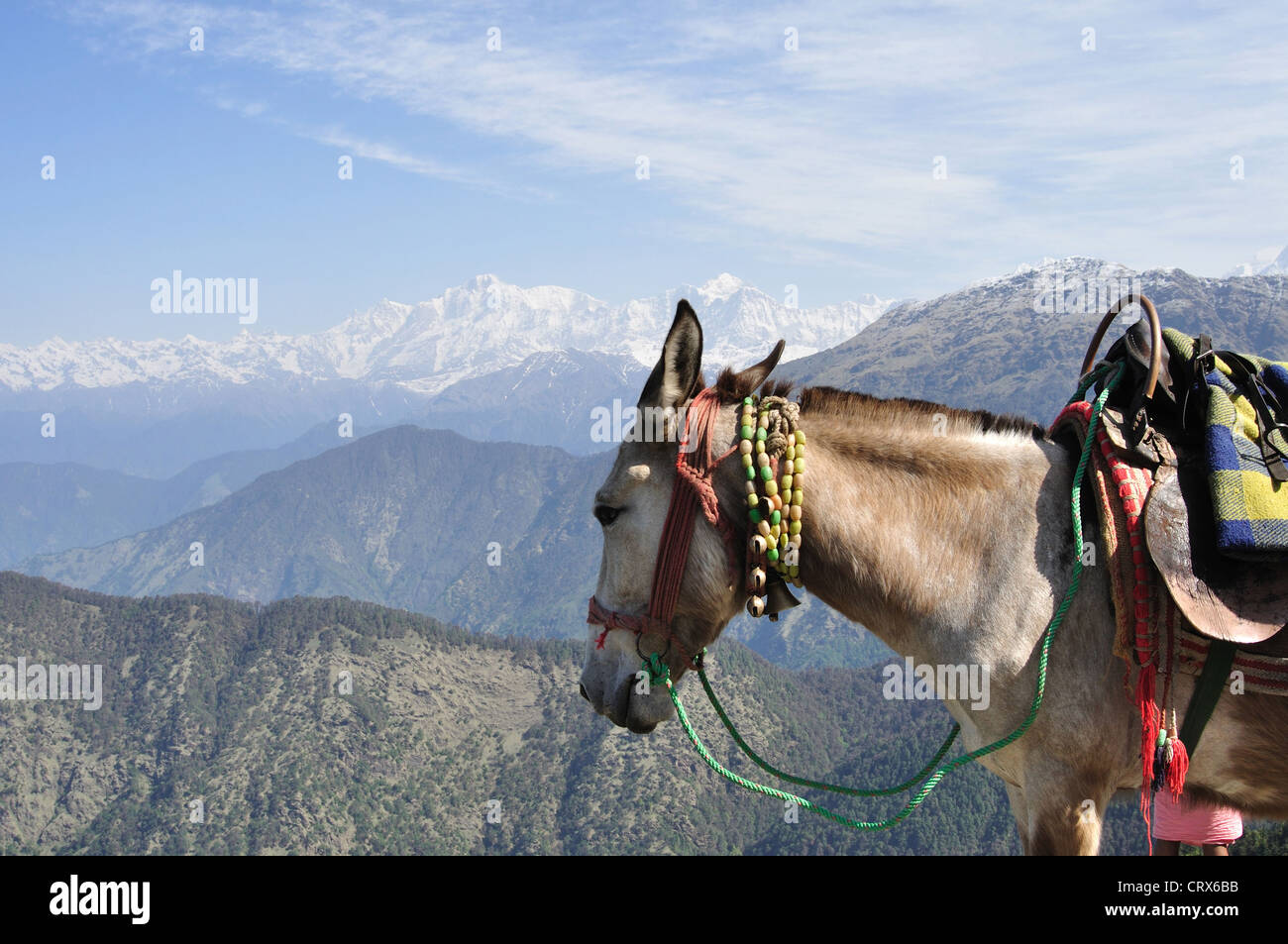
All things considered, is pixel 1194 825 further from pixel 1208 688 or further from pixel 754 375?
pixel 754 375

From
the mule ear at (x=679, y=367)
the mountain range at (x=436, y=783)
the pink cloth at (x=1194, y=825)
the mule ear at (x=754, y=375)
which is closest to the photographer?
the mule ear at (x=679, y=367)

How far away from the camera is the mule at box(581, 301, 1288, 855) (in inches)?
153

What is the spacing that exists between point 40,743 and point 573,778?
118 meters

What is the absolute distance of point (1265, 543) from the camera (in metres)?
3.72

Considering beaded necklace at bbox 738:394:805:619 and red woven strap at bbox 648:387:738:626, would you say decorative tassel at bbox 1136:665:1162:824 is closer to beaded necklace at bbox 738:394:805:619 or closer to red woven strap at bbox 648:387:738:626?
beaded necklace at bbox 738:394:805:619

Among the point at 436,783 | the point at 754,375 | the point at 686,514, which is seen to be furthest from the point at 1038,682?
the point at 436,783

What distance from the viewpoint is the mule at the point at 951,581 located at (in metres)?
3.89

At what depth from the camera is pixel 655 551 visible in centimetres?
448

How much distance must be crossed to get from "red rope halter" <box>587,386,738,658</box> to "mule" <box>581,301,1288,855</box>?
0.05m

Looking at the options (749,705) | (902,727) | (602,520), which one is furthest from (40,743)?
(602,520)

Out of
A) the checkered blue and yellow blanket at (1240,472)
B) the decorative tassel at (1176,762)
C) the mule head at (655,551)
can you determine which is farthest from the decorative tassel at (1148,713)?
the mule head at (655,551)

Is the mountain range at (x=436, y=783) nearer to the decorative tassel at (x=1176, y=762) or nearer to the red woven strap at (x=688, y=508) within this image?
the red woven strap at (x=688, y=508)

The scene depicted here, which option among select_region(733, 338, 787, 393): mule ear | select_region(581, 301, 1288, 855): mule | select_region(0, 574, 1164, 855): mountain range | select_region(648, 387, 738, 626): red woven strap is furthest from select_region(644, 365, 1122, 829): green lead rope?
select_region(0, 574, 1164, 855): mountain range
